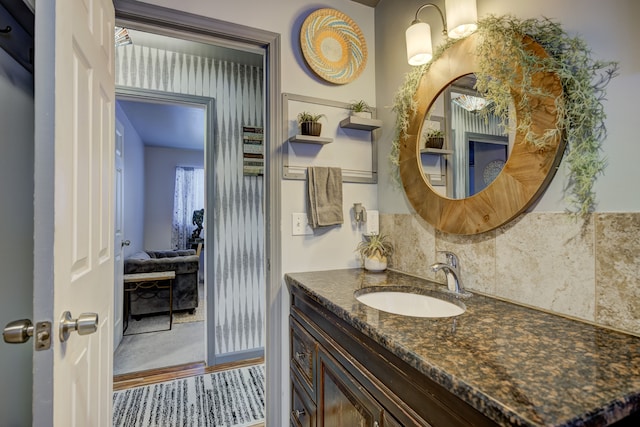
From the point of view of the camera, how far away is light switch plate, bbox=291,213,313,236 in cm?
170

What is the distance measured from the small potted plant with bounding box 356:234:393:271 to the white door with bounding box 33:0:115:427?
48.4 inches

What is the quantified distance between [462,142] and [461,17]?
1.54 ft

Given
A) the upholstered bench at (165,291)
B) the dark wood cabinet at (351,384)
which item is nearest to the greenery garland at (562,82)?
the dark wood cabinet at (351,384)

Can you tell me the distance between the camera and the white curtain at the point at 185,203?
22.3 feet

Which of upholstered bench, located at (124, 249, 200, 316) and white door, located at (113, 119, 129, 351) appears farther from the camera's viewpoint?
upholstered bench, located at (124, 249, 200, 316)

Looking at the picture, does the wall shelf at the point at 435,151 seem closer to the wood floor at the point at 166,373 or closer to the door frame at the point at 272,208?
the door frame at the point at 272,208

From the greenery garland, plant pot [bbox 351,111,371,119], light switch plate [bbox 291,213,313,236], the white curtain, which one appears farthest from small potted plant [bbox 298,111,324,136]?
the white curtain

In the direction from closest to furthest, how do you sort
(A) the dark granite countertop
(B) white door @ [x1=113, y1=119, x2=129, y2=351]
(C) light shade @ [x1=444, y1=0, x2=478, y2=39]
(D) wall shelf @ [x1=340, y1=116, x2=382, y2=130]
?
(A) the dark granite countertop → (C) light shade @ [x1=444, y1=0, x2=478, y2=39] → (D) wall shelf @ [x1=340, y1=116, x2=382, y2=130] → (B) white door @ [x1=113, y1=119, x2=129, y2=351]

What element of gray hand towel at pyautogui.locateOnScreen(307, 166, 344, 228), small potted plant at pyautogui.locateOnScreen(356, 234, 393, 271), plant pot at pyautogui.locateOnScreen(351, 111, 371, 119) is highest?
plant pot at pyautogui.locateOnScreen(351, 111, 371, 119)

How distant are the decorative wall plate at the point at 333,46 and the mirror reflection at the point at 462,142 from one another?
0.62 meters

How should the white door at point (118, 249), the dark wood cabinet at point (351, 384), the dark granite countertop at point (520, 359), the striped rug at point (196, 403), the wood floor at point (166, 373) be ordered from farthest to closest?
the white door at point (118, 249)
the wood floor at point (166, 373)
the striped rug at point (196, 403)
the dark wood cabinet at point (351, 384)
the dark granite countertop at point (520, 359)

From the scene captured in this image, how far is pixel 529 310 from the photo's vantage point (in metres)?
1.03

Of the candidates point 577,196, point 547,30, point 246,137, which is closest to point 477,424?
point 577,196

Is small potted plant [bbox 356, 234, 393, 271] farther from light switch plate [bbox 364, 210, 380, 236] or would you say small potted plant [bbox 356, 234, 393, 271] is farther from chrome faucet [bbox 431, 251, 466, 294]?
chrome faucet [bbox 431, 251, 466, 294]
